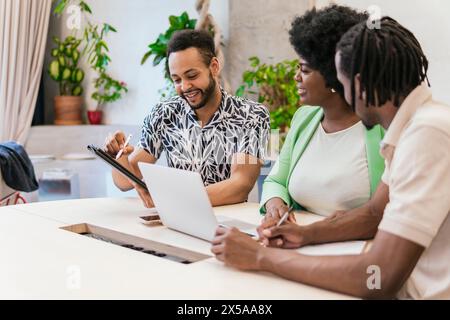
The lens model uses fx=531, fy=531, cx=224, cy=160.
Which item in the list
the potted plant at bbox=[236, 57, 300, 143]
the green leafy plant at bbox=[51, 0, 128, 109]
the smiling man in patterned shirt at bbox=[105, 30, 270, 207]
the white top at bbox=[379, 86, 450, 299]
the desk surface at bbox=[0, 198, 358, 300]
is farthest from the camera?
the green leafy plant at bbox=[51, 0, 128, 109]

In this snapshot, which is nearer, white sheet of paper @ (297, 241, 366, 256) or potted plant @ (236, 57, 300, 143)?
white sheet of paper @ (297, 241, 366, 256)

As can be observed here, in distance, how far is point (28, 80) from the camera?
4648 millimetres

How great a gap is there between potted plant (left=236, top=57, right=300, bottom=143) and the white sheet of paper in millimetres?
2261

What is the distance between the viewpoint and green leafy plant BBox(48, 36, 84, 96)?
474 cm

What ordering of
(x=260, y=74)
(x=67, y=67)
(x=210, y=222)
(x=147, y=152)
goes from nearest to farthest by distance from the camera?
(x=210, y=222) → (x=147, y=152) → (x=260, y=74) → (x=67, y=67)

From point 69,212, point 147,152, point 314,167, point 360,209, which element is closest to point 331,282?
point 360,209

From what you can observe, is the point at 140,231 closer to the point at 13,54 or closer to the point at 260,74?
the point at 260,74

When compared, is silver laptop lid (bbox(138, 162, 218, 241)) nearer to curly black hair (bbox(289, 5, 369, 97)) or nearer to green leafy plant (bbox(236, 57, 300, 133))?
curly black hair (bbox(289, 5, 369, 97))

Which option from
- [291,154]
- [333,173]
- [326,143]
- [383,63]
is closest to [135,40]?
[291,154]

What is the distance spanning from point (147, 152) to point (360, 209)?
121 cm

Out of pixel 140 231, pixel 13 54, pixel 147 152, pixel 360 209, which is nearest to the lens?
pixel 360 209

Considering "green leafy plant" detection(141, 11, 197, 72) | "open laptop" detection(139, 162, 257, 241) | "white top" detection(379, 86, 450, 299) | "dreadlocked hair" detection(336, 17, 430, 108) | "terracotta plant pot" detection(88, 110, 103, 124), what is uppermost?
"green leafy plant" detection(141, 11, 197, 72)

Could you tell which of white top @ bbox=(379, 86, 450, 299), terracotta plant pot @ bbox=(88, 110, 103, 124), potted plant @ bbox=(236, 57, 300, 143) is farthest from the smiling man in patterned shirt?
terracotta plant pot @ bbox=(88, 110, 103, 124)

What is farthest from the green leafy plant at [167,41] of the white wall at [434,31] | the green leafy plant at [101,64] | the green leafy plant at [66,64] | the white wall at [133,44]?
the white wall at [434,31]
